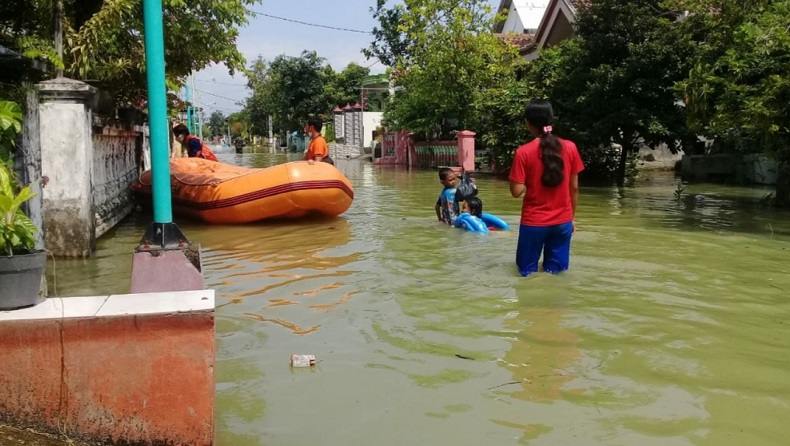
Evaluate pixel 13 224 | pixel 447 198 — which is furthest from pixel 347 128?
pixel 13 224

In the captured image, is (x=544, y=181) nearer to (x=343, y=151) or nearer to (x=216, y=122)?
(x=343, y=151)

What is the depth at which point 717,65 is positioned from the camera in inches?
360

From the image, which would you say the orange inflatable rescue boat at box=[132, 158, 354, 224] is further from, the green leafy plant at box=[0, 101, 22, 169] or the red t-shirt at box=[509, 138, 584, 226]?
the green leafy plant at box=[0, 101, 22, 169]

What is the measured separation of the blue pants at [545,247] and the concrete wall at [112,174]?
15.1 ft

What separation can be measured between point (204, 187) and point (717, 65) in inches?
276

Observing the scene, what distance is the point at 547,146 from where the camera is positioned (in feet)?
15.8

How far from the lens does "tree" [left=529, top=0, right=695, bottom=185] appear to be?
46.0 feet

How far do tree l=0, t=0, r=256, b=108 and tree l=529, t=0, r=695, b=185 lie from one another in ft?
27.5

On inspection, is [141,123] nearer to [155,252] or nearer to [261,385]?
[155,252]

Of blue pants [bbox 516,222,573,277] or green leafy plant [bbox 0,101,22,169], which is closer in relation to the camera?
green leafy plant [bbox 0,101,22,169]

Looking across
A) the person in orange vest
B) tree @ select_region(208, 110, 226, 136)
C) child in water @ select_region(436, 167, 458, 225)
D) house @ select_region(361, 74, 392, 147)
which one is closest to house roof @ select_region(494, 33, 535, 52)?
house @ select_region(361, 74, 392, 147)

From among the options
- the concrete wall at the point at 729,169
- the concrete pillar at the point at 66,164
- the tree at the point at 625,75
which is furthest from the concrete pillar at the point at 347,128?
the concrete pillar at the point at 66,164

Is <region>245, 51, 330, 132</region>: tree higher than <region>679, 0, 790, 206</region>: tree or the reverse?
higher

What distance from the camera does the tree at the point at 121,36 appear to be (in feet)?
24.0
